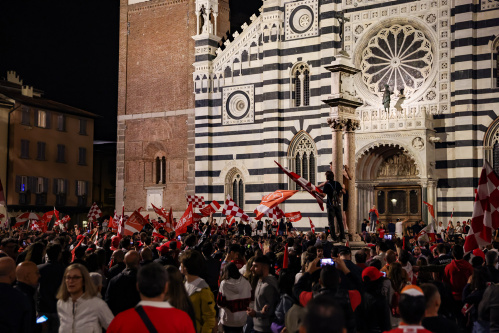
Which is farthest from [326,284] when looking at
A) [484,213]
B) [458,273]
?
[484,213]

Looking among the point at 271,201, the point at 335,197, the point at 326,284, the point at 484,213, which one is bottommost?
the point at 326,284

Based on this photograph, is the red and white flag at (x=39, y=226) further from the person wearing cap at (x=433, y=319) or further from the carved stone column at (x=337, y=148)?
the person wearing cap at (x=433, y=319)

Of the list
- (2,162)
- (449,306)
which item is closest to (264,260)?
(449,306)

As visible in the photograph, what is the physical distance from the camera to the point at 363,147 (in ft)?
106

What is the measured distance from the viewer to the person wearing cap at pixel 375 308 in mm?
8375

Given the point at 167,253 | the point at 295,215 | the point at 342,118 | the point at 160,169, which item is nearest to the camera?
the point at 167,253

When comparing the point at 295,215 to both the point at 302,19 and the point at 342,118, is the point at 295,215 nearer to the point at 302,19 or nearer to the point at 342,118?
the point at 342,118

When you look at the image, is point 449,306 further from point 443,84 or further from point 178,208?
point 178,208

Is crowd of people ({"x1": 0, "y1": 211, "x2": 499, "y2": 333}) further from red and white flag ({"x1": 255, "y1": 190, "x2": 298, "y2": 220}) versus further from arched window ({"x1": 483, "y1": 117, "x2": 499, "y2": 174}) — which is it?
arched window ({"x1": 483, "y1": 117, "x2": 499, "y2": 174})

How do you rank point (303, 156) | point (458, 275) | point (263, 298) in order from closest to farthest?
point (263, 298) < point (458, 275) < point (303, 156)

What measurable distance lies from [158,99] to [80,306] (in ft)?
115

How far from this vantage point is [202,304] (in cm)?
778

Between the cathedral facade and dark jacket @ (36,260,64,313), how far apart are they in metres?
19.8

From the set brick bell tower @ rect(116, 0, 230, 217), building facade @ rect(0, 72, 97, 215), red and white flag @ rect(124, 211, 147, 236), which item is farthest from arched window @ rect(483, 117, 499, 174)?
building facade @ rect(0, 72, 97, 215)
